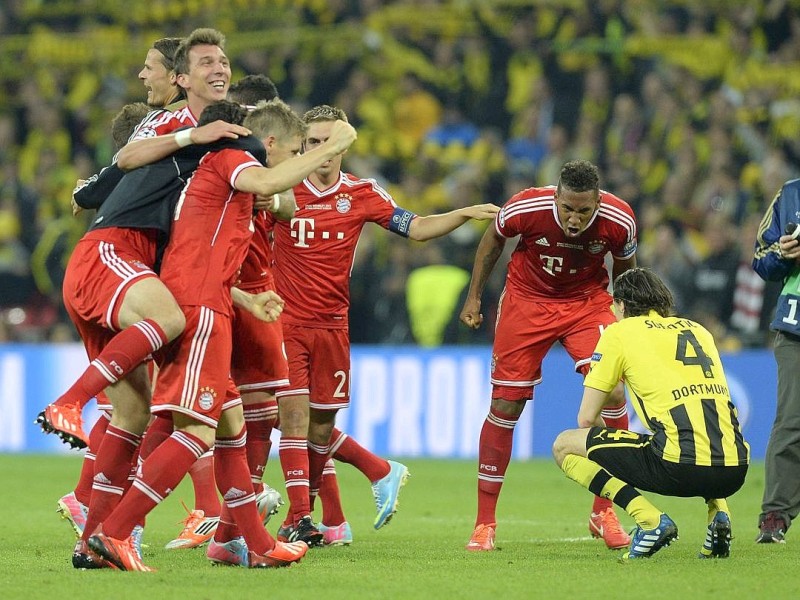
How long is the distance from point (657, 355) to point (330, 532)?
7.41ft

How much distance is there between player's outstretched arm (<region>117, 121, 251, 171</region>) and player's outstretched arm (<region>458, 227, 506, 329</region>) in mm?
2180

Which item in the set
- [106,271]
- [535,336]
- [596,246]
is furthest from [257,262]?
[596,246]

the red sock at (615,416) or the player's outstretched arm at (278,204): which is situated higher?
the player's outstretched arm at (278,204)

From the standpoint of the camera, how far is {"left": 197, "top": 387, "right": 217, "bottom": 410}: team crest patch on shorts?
18.8ft

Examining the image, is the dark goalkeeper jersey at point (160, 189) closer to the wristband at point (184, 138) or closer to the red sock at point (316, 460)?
the wristband at point (184, 138)

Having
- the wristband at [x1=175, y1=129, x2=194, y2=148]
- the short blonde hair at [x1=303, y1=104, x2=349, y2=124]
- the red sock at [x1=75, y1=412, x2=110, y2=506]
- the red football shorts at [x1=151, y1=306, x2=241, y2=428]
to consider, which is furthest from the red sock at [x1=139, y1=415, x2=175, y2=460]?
the short blonde hair at [x1=303, y1=104, x2=349, y2=124]

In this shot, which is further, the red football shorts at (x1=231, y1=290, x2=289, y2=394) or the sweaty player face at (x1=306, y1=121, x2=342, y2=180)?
the sweaty player face at (x1=306, y1=121, x2=342, y2=180)

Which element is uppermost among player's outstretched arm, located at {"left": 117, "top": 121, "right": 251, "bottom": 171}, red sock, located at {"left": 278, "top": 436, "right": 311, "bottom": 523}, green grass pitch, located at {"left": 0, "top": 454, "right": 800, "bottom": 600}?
player's outstretched arm, located at {"left": 117, "top": 121, "right": 251, "bottom": 171}

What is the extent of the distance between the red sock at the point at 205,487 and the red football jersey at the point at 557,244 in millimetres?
2041

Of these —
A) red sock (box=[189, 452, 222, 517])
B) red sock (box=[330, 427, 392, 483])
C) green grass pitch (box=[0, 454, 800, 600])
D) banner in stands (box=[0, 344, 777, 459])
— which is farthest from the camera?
banner in stands (box=[0, 344, 777, 459])

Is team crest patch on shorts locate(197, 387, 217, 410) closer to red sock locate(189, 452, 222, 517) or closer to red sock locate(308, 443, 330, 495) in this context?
red sock locate(189, 452, 222, 517)

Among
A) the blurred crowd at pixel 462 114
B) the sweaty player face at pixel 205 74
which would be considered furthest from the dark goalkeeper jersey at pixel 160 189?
the blurred crowd at pixel 462 114

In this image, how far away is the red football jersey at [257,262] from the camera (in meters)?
7.07

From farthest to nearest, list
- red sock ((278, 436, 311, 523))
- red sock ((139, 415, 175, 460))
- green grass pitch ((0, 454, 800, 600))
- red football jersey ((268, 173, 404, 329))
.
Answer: red football jersey ((268, 173, 404, 329)) < red sock ((278, 436, 311, 523)) < red sock ((139, 415, 175, 460)) < green grass pitch ((0, 454, 800, 600))
